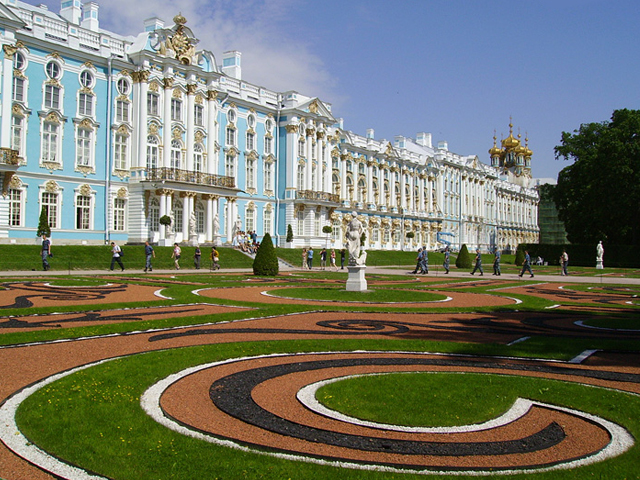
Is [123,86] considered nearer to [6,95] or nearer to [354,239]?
[6,95]

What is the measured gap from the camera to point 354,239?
838 inches

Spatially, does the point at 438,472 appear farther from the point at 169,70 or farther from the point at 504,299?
the point at 169,70

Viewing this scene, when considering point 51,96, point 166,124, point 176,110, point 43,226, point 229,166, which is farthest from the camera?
point 229,166

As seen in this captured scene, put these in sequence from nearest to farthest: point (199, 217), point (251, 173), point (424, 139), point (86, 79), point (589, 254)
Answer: point (86, 79) → point (199, 217) → point (251, 173) → point (589, 254) → point (424, 139)

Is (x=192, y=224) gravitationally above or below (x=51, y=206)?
below

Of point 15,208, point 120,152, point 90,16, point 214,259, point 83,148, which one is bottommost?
point 214,259

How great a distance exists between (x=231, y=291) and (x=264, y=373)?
1322 centimetres

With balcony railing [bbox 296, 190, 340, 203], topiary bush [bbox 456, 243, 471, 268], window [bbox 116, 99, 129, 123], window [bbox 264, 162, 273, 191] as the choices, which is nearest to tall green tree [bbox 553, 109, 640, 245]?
topiary bush [bbox 456, 243, 471, 268]

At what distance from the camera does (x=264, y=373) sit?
27.2 ft

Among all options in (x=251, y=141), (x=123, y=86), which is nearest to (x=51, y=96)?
(x=123, y=86)

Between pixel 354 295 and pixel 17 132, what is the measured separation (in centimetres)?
2930

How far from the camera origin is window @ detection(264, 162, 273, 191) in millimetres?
59844

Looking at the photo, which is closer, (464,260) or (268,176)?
(464,260)

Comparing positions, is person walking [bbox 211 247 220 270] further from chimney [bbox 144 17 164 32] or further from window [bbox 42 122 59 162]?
chimney [bbox 144 17 164 32]
